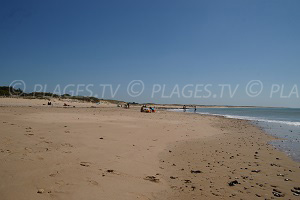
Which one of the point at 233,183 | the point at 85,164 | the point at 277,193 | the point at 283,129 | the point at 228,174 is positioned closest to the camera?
the point at 277,193

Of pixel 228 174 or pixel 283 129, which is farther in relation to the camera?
pixel 283 129

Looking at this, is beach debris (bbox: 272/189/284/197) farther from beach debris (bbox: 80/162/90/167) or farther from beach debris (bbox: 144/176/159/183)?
beach debris (bbox: 80/162/90/167)

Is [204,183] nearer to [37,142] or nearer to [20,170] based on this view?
[20,170]

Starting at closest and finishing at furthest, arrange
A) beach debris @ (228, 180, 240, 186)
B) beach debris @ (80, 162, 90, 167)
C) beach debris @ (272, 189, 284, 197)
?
beach debris @ (272, 189, 284, 197) → beach debris @ (228, 180, 240, 186) → beach debris @ (80, 162, 90, 167)

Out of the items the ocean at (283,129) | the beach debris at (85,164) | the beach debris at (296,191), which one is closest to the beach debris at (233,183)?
the beach debris at (296,191)

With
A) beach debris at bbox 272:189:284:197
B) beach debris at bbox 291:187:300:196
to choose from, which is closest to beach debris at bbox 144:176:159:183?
beach debris at bbox 272:189:284:197

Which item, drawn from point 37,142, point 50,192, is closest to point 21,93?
point 37,142

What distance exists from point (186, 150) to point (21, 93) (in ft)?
252

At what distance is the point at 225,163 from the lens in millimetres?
6328

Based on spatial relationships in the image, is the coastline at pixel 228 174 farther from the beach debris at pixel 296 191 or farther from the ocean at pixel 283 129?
the ocean at pixel 283 129

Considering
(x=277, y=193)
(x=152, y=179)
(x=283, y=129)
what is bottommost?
(x=152, y=179)

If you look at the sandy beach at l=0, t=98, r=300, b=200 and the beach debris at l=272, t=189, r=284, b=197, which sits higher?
the beach debris at l=272, t=189, r=284, b=197

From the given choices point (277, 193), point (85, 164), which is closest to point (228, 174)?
point (277, 193)

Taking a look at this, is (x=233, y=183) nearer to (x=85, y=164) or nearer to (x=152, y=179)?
(x=152, y=179)
